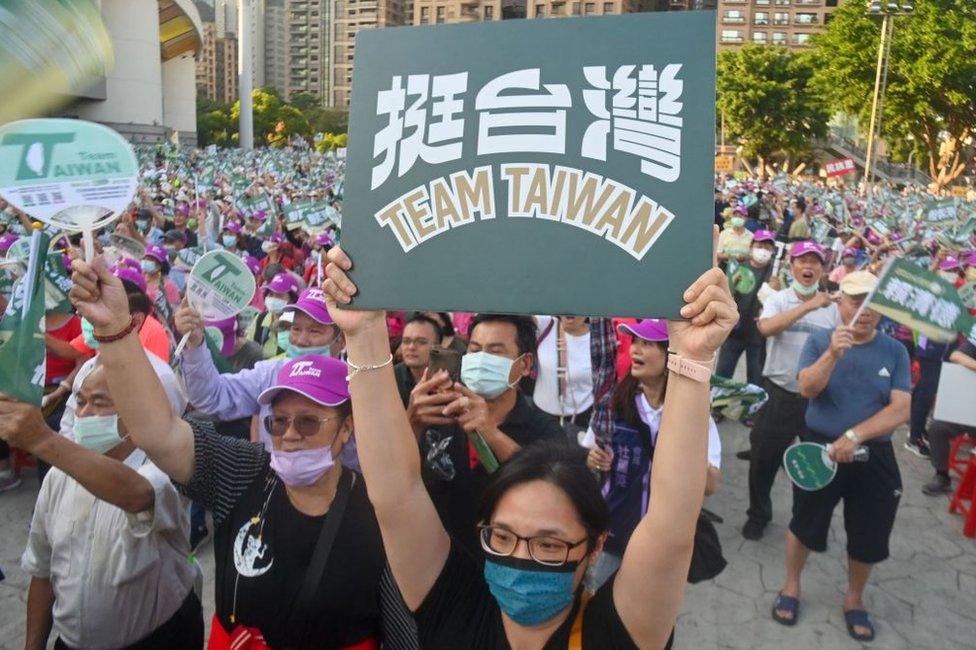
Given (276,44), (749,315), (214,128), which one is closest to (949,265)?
(749,315)

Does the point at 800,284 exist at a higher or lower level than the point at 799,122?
lower

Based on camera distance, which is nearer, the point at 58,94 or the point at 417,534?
the point at 417,534

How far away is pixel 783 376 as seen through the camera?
191 inches

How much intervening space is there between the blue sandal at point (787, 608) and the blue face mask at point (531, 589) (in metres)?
2.88

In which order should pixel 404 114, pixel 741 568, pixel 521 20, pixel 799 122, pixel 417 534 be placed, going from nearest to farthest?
pixel 521 20, pixel 404 114, pixel 417 534, pixel 741 568, pixel 799 122

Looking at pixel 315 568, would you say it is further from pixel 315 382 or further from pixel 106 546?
pixel 106 546

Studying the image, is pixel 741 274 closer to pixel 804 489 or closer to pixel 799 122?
pixel 804 489

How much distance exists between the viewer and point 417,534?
1.68 metres

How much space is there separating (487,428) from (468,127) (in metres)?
1.13

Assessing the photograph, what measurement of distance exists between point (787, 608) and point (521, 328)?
2.29 m

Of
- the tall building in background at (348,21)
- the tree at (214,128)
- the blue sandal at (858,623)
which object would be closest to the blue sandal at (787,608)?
the blue sandal at (858,623)

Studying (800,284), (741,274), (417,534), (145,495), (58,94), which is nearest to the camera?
(417,534)

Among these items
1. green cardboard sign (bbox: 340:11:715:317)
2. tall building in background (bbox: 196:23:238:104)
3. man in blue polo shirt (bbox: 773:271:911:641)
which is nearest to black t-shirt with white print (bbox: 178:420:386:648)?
green cardboard sign (bbox: 340:11:715:317)

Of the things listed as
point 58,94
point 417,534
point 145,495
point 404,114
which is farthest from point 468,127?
point 145,495
